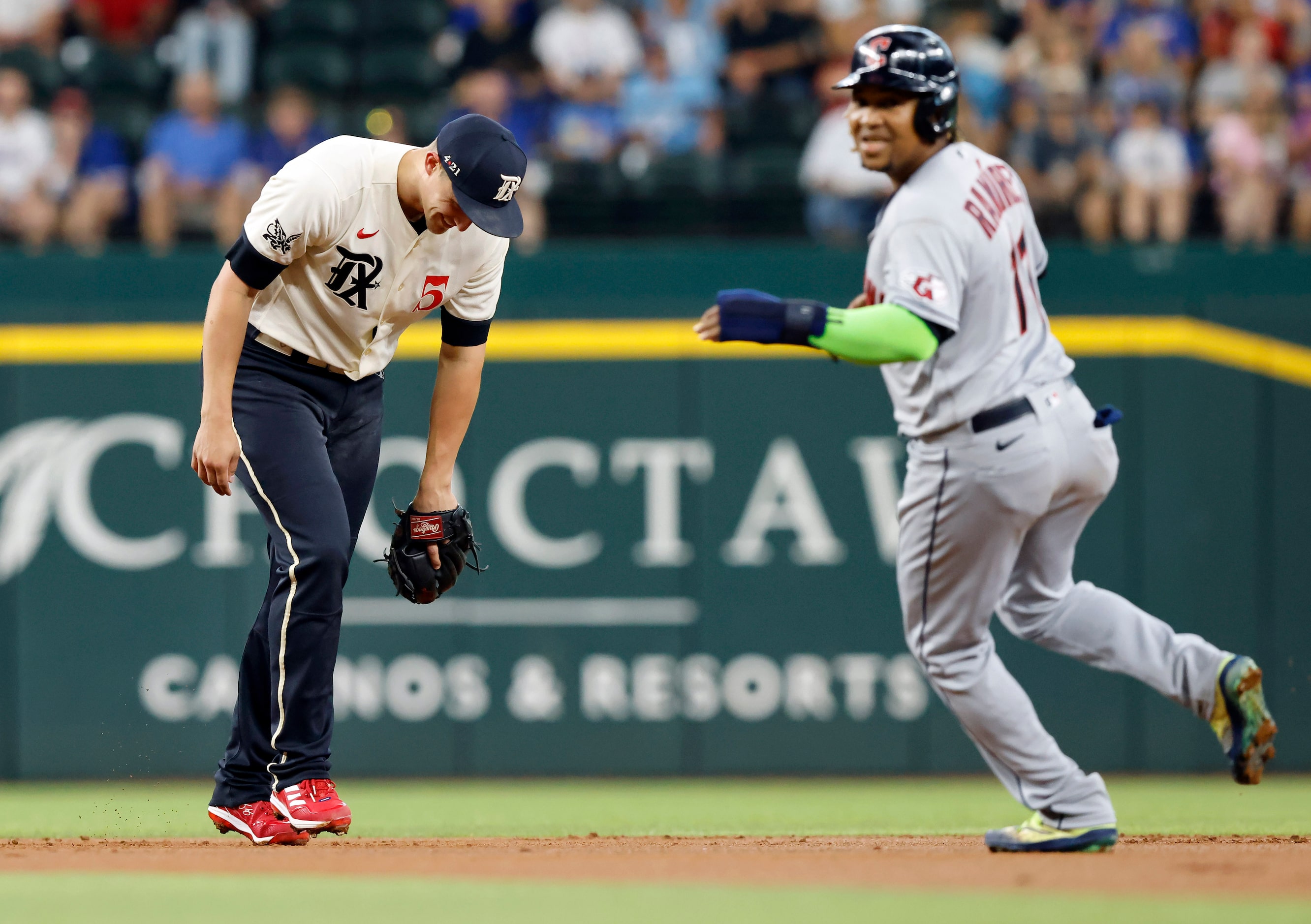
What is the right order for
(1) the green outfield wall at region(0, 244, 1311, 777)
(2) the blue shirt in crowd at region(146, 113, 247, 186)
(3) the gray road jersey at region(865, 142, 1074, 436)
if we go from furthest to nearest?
(2) the blue shirt in crowd at region(146, 113, 247, 186), (1) the green outfield wall at region(0, 244, 1311, 777), (3) the gray road jersey at region(865, 142, 1074, 436)

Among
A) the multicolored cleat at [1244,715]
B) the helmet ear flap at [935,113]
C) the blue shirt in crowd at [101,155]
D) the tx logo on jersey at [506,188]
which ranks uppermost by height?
the blue shirt in crowd at [101,155]

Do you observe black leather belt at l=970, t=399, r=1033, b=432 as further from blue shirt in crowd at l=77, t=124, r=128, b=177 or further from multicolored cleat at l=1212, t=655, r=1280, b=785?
blue shirt in crowd at l=77, t=124, r=128, b=177

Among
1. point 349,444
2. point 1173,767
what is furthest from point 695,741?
point 349,444

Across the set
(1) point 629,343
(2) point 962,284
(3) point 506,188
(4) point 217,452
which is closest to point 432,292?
(3) point 506,188

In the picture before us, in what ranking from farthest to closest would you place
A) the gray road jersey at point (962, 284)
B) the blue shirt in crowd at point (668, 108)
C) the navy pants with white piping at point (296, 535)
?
the blue shirt in crowd at point (668, 108), the navy pants with white piping at point (296, 535), the gray road jersey at point (962, 284)

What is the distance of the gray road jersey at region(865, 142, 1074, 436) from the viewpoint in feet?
13.6

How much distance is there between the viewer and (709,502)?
25.0 feet

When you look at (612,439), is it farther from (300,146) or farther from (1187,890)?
(1187,890)

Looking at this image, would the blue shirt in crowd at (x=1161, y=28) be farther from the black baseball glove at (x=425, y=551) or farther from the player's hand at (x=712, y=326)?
the player's hand at (x=712, y=326)

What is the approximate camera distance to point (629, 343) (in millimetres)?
7672

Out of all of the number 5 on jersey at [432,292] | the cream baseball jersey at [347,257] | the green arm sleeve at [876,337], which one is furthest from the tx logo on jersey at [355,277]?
the green arm sleeve at [876,337]

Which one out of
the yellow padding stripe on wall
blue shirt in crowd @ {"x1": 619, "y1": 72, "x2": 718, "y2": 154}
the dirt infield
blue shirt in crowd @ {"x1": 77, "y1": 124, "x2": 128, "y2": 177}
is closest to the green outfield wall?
the yellow padding stripe on wall

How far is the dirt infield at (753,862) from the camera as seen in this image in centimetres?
385

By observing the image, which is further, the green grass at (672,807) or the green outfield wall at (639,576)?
the green outfield wall at (639,576)
